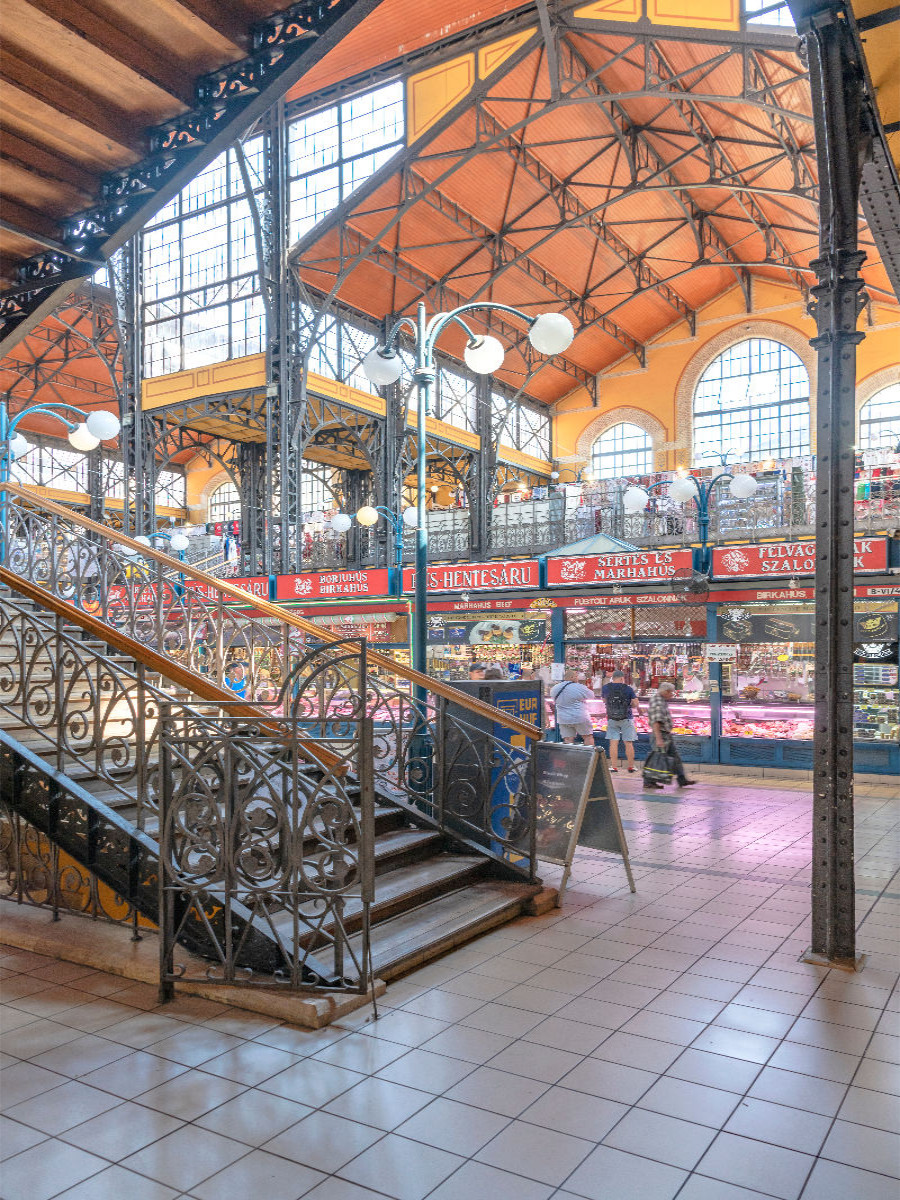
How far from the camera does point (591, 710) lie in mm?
14688

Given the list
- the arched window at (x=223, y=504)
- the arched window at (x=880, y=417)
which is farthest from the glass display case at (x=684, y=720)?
the arched window at (x=223, y=504)

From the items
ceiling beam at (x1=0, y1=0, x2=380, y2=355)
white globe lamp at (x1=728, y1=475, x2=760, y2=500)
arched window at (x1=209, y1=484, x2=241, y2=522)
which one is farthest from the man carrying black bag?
arched window at (x1=209, y1=484, x2=241, y2=522)

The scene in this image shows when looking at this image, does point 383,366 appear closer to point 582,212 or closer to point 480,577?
point 480,577

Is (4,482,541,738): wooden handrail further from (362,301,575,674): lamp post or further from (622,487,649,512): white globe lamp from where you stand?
(622,487,649,512): white globe lamp

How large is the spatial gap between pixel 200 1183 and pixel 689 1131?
182 cm

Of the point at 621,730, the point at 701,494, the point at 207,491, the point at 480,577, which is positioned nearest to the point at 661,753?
the point at 621,730

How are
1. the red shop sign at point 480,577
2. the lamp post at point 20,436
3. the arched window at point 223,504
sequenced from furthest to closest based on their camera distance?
the arched window at point 223,504 < the red shop sign at point 480,577 < the lamp post at point 20,436

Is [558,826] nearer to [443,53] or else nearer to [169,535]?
[169,535]

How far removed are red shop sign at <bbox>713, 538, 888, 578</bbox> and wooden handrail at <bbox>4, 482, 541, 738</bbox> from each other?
6998 mm

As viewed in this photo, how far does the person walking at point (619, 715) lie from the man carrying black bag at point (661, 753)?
0.67 meters

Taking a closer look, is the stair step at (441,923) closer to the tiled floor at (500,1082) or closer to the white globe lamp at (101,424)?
the tiled floor at (500,1082)

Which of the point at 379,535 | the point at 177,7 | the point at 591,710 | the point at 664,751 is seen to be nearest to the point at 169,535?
the point at 379,535

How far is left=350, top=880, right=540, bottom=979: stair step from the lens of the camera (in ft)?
15.8

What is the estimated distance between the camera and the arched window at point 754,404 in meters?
26.3
